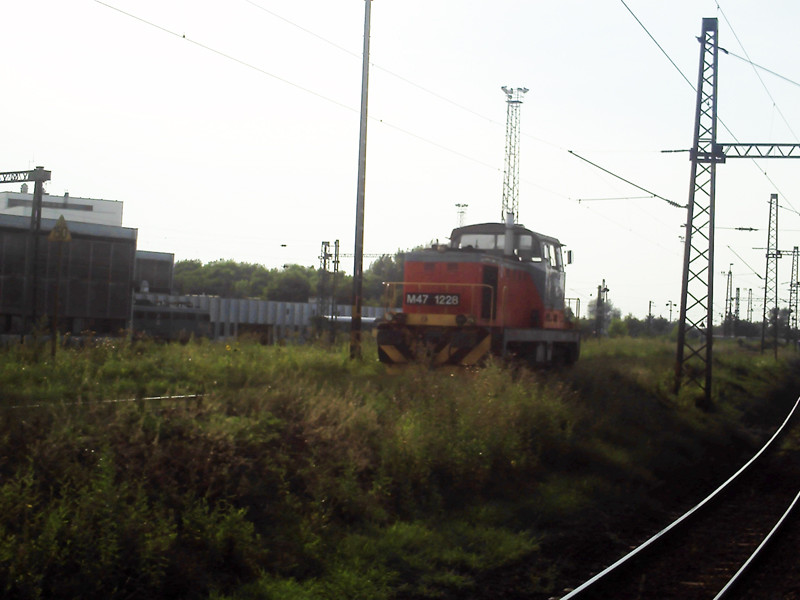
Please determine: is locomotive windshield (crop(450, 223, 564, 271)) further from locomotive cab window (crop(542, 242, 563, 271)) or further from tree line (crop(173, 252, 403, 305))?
tree line (crop(173, 252, 403, 305))

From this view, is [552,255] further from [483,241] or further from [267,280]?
[267,280]

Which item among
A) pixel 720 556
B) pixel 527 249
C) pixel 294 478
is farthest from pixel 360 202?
pixel 720 556

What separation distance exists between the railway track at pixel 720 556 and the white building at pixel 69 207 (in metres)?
63.7

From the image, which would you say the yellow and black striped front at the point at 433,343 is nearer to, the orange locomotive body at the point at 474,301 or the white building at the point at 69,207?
the orange locomotive body at the point at 474,301

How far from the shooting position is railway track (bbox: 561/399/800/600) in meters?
8.15

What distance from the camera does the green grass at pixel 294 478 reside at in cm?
696

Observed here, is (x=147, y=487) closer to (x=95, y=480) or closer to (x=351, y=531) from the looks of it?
(x=95, y=480)

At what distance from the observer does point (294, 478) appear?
9531mm

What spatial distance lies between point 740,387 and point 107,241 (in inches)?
1441

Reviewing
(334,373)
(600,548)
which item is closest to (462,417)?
(600,548)

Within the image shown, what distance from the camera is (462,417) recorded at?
12727 millimetres

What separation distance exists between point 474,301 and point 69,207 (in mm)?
68593

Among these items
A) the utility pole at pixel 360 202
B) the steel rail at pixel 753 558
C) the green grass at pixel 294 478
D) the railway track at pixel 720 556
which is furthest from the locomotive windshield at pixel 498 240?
the steel rail at pixel 753 558

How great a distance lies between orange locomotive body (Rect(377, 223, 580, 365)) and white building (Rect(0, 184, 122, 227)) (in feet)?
180
